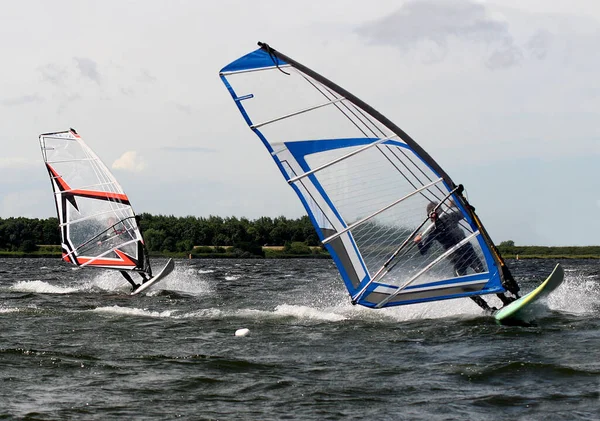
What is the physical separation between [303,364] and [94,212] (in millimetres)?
13125

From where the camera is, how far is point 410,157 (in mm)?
10867

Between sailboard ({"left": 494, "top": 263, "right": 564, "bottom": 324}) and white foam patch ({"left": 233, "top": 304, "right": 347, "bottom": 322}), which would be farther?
white foam patch ({"left": 233, "top": 304, "right": 347, "bottom": 322})

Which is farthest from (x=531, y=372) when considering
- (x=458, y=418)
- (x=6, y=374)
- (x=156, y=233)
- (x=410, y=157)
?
(x=156, y=233)

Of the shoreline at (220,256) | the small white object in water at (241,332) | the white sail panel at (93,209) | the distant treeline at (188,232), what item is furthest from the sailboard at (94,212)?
the distant treeline at (188,232)

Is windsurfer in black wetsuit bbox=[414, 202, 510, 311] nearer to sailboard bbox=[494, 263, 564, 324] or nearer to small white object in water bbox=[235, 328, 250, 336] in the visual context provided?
sailboard bbox=[494, 263, 564, 324]

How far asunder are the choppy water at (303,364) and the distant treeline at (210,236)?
7627 centimetres

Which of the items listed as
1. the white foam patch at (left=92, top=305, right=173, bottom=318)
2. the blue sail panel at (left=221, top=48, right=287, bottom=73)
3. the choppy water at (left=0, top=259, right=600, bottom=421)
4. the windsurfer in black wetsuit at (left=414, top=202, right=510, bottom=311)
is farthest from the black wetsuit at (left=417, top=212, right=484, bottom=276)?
the white foam patch at (left=92, top=305, right=173, bottom=318)

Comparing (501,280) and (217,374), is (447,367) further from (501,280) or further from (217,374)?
(501,280)

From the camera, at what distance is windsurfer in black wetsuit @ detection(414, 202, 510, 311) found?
1105cm

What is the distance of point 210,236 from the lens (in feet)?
326

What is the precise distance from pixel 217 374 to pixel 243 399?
112cm

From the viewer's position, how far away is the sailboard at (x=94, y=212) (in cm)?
2041

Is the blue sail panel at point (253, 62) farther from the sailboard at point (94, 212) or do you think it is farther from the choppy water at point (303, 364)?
the sailboard at point (94, 212)

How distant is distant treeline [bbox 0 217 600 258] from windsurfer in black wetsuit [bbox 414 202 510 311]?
78.1 metres
